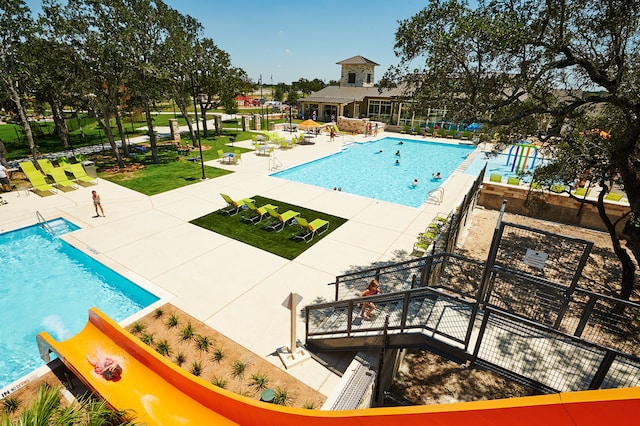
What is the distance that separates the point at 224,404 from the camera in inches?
206

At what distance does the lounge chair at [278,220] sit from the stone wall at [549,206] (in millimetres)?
10779

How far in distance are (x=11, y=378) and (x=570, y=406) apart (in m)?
10.5

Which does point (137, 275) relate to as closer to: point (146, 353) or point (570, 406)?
point (146, 353)

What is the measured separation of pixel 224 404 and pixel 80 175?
18.7m

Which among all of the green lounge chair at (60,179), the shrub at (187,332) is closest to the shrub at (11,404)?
the shrub at (187,332)

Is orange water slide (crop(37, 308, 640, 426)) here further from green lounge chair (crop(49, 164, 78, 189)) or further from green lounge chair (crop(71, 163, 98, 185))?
green lounge chair (crop(71, 163, 98, 185))

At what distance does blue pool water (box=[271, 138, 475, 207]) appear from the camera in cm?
2081

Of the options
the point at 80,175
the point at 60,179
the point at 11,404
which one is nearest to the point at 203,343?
the point at 11,404

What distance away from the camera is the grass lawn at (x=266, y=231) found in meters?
12.1

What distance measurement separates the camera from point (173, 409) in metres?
5.52

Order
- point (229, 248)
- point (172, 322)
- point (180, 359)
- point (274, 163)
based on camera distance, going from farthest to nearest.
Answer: point (274, 163), point (229, 248), point (172, 322), point (180, 359)

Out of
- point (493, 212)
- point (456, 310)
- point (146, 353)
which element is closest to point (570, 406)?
point (456, 310)

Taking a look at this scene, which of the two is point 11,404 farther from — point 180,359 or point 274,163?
point 274,163

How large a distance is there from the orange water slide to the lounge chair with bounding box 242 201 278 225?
25.3ft
